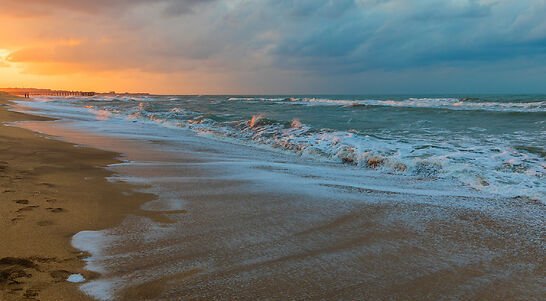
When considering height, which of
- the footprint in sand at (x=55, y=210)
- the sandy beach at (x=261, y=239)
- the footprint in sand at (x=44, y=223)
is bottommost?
the sandy beach at (x=261, y=239)

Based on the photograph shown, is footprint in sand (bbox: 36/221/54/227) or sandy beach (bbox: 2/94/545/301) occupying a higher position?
footprint in sand (bbox: 36/221/54/227)

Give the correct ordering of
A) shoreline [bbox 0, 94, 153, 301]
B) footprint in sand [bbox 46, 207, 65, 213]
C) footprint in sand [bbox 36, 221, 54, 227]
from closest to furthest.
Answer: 1. shoreline [bbox 0, 94, 153, 301]
2. footprint in sand [bbox 36, 221, 54, 227]
3. footprint in sand [bbox 46, 207, 65, 213]

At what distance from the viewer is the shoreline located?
9.84 ft

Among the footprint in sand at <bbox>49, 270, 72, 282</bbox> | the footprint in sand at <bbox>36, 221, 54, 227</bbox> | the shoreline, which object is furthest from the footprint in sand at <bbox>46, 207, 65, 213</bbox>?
the footprint in sand at <bbox>49, 270, 72, 282</bbox>

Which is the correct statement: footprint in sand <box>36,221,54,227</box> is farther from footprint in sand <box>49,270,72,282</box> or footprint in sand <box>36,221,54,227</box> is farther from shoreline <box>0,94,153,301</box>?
footprint in sand <box>49,270,72,282</box>

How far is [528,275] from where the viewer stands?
134 inches

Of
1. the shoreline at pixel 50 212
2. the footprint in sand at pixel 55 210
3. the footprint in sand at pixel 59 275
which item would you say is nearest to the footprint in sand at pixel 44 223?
the shoreline at pixel 50 212

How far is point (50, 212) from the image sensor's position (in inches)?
181

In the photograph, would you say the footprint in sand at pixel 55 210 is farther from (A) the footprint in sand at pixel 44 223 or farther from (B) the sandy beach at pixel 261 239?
(A) the footprint in sand at pixel 44 223

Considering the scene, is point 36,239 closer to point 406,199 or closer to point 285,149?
point 406,199

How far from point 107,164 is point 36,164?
1.21 m

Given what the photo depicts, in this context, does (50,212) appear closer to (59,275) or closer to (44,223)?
(44,223)

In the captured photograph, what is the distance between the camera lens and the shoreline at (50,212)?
9.84 feet

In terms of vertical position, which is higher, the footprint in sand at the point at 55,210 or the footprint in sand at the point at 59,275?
the footprint in sand at the point at 55,210
